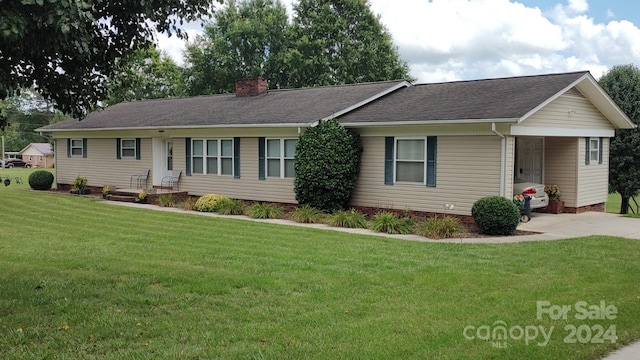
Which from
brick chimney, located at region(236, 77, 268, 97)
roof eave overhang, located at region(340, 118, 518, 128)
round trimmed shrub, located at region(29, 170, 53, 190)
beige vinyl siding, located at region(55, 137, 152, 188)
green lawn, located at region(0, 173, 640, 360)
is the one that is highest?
brick chimney, located at region(236, 77, 268, 97)

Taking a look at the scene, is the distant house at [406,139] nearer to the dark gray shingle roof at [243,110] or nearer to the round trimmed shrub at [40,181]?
the dark gray shingle roof at [243,110]

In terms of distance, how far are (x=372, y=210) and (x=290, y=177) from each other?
302 centimetres

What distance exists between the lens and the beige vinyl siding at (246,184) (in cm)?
1789

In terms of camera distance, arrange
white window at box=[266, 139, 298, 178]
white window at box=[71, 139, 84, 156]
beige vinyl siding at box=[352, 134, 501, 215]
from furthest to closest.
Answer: white window at box=[71, 139, 84, 156] → white window at box=[266, 139, 298, 178] → beige vinyl siding at box=[352, 134, 501, 215]

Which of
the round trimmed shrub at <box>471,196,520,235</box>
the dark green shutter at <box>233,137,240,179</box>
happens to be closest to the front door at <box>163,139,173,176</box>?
the dark green shutter at <box>233,137,240,179</box>

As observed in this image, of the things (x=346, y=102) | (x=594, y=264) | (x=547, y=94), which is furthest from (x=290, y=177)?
(x=594, y=264)

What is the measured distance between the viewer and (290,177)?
17.7 m

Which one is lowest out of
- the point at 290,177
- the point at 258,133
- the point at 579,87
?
the point at 290,177

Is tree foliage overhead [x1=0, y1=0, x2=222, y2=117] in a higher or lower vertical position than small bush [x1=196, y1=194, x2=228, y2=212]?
higher

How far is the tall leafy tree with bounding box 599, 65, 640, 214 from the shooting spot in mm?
19562

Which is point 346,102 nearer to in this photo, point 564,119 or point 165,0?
point 564,119

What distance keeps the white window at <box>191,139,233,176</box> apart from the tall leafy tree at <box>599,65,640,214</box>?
13.5 metres

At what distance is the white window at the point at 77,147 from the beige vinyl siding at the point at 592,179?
1983 centimetres

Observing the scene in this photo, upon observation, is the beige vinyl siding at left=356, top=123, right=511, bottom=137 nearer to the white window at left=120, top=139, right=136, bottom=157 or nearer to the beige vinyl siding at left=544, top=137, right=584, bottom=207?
the beige vinyl siding at left=544, top=137, right=584, bottom=207
